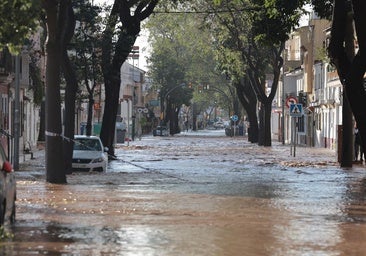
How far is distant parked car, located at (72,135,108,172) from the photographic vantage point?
3256 centimetres

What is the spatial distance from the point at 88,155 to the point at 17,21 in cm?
1851

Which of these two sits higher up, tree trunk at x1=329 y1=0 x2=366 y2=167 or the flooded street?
tree trunk at x1=329 y1=0 x2=366 y2=167

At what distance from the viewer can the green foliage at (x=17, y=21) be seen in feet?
47.3

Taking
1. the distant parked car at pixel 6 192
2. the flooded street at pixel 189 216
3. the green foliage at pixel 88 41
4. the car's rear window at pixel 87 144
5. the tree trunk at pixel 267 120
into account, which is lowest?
the flooded street at pixel 189 216

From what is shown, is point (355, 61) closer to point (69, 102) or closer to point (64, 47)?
point (64, 47)

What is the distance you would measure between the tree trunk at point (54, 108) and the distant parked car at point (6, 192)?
385 inches

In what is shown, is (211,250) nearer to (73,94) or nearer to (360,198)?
(360,198)

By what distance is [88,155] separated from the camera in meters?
32.9

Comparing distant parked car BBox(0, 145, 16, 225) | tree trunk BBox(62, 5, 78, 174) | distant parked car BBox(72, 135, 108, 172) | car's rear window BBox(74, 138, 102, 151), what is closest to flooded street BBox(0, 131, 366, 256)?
distant parked car BBox(0, 145, 16, 225)

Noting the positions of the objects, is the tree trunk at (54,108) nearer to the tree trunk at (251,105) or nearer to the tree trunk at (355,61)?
the tree trunk at (355,61)

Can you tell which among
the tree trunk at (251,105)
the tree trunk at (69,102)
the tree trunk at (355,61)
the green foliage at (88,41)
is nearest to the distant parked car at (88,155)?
the tree trunk at (69,102)

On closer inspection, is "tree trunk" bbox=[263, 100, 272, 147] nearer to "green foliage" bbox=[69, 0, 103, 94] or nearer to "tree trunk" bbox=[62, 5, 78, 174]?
"green foliage" bbox=[69, 0, 103, 94]

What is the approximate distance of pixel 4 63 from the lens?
37.8m

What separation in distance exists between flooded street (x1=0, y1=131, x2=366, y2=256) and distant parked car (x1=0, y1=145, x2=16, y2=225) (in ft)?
0.96
